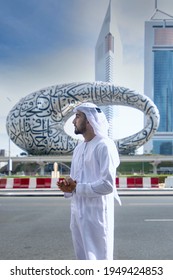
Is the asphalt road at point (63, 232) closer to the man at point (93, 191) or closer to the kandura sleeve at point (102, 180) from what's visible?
the man at point (93, 191)

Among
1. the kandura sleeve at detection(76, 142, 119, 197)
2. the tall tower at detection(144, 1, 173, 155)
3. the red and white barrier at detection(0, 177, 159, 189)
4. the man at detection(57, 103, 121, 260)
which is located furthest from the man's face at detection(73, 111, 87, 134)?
the tall tower at detection(144, 1, 173, 155)

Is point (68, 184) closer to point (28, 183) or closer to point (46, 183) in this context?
point (46, 183)

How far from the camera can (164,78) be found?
79.4 metres

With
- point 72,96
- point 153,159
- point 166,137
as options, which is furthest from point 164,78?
point 72,96

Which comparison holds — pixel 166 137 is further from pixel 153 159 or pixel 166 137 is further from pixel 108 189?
pixel 108 189

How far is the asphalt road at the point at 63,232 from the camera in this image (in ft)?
15.9

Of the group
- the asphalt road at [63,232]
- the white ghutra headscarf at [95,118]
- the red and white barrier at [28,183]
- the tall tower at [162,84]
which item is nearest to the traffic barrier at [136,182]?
the red and white barrier at [28,183]

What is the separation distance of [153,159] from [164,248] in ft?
159

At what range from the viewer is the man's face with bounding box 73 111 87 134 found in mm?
2676

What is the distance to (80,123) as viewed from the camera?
268cm

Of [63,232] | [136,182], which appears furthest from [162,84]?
[63,232]

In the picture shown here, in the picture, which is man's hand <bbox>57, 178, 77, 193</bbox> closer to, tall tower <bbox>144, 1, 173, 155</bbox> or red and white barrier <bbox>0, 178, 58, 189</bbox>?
red and white barrier <bbox>0, 178, 58, 189</bbox>

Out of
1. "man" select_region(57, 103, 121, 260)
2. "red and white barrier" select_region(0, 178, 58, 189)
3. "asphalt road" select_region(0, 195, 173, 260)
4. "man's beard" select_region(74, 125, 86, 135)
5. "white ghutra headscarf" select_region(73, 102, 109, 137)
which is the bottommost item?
"red and white barrier" select_region(0, 178, 58, 189)

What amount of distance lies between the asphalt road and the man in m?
2.28
